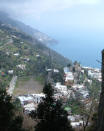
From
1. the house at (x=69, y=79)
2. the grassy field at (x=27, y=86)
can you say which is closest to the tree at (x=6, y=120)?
the grassy field at (x=27, y=86)

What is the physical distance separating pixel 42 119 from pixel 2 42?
33854 mm

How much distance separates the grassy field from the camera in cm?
1992

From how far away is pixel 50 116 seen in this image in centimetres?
452

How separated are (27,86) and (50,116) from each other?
17186mm

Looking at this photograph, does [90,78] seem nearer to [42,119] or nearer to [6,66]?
[6,66]

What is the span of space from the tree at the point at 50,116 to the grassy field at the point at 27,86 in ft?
48.6

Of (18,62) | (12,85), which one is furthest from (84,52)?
(12,85)

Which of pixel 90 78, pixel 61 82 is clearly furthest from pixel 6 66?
pixel 90 78

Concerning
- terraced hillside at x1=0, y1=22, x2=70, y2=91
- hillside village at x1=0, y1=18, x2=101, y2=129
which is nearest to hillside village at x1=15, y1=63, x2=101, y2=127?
hillside village at x1=0, y1=18, x2=101, y2=129

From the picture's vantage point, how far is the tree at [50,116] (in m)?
4.50

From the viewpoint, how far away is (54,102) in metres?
4.70

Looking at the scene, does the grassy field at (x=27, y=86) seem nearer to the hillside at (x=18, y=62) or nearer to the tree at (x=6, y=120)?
the hillside at (x=18, y=62)

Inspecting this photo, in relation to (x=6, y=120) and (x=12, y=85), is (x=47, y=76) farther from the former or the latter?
(x=6, y=120)

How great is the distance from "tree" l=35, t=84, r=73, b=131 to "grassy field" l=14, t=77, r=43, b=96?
583 inches
